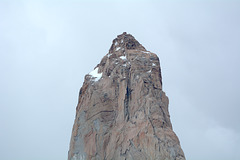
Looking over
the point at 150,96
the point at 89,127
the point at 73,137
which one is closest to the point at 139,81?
the point at 150,96

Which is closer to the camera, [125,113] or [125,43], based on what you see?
[125,113]

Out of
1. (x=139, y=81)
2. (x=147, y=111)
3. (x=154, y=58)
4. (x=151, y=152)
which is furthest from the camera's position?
(x=154, y=58)

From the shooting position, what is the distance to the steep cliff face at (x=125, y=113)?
150 feet

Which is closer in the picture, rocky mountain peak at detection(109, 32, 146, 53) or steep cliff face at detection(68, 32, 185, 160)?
steep cliff face at detection(68, 32, 185, 160)

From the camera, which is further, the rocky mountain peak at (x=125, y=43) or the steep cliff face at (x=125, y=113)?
the rocky mountain peak at (x=125, y=43)

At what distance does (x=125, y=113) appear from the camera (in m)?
51.0

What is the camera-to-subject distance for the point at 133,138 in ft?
155

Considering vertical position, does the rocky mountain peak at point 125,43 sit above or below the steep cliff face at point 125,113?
above

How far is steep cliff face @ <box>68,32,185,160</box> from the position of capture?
4569 centimetres

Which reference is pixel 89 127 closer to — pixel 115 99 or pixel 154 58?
pixel 115 99

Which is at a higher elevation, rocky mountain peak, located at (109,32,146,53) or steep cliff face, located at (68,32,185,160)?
rocky mountain peak, located at (109,32,146,53)

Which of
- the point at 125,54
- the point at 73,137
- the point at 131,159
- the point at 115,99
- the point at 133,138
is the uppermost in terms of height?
the point at 125,54

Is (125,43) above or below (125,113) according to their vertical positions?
above

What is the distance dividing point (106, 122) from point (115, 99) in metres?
4.29
